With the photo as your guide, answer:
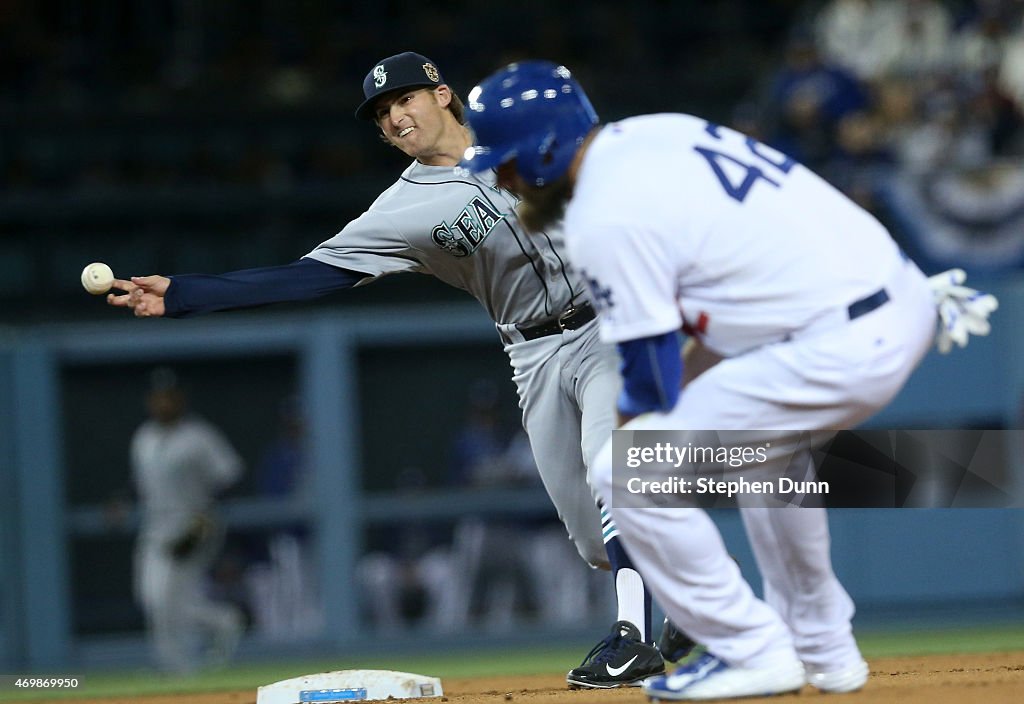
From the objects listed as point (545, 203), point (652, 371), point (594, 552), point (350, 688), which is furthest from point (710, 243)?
point (350, 688)

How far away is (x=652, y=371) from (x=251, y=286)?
1642mm

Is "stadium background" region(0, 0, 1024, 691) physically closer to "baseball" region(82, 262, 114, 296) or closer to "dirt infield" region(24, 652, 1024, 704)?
"dirt infield" region(24, 652, 1024, 704)

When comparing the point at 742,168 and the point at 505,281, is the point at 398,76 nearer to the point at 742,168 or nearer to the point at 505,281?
the point at 505,281

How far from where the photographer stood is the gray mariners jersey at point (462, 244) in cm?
492

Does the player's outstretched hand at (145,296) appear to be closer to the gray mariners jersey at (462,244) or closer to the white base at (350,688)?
the gray mariners jersey at (462,244)

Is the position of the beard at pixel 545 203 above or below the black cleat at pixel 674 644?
above

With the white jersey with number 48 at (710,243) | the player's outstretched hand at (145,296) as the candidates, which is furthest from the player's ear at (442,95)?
the white jersey with number 48 at (710,243)

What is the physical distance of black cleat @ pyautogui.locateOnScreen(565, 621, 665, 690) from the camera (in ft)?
15.7

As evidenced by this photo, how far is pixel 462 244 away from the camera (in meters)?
4.99

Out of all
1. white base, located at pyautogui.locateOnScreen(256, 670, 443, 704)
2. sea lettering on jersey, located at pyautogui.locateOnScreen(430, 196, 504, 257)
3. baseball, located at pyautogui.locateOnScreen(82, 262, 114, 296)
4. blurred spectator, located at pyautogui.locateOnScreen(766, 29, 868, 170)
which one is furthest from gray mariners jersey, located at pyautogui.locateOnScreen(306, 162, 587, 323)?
blurred spectator, located at pyautogui.locateOnScreen(766, 29, 868, 170)

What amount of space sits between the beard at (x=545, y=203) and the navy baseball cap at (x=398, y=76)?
1361mm

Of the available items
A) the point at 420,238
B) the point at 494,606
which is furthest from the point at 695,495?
the point at 494,606

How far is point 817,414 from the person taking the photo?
12.3 ft

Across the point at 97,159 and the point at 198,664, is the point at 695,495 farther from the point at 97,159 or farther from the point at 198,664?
the point at 97,159
